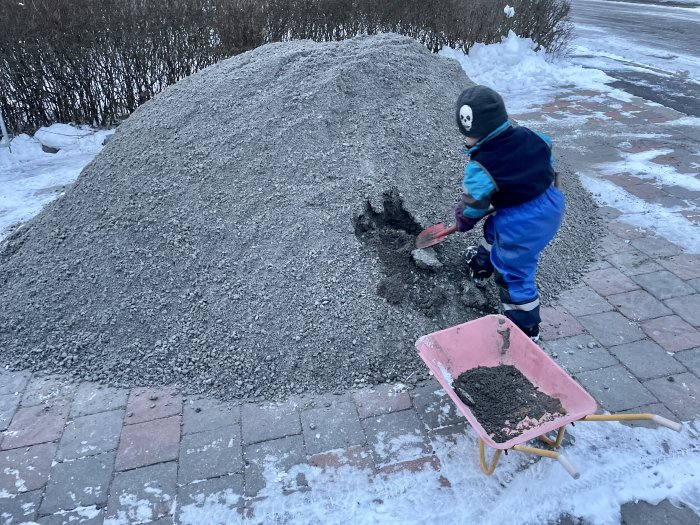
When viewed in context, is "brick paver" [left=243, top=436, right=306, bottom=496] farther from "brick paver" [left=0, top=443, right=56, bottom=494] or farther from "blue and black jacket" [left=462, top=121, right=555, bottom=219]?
"blue and black jacket" [left=462, top=121, right=555, bottom=219]

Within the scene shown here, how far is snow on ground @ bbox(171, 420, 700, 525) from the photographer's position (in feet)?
6.76

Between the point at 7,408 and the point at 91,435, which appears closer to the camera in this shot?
the point at 91,435

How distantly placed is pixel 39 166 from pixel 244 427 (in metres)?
4.14

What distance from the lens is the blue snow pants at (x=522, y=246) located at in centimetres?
259

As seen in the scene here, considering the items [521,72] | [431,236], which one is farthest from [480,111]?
[521,72]

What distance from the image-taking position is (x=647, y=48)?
9.70 metres

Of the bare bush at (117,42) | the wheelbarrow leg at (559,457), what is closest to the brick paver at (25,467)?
the wheelbarrow leg at (559,457)

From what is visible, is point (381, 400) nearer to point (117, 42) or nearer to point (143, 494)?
point (143, 494)

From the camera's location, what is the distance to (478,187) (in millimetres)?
Answer: 2500

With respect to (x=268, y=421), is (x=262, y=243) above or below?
above

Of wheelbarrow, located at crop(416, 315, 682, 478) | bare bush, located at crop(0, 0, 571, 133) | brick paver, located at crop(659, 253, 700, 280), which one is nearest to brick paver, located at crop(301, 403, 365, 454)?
wheelbarrow, located at crop(416, 315, 682, 478)

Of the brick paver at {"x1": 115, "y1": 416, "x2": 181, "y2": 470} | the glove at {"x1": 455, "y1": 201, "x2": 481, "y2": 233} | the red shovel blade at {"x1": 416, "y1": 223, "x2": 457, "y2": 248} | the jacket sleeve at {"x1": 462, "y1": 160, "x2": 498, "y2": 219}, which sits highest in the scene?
the jacket sleeve at {"x1": 462, "y1": 160, "x2": 498, "y2": 219}

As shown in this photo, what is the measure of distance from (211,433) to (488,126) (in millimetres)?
1868

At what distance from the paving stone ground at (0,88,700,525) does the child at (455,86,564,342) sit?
0.45 metres
